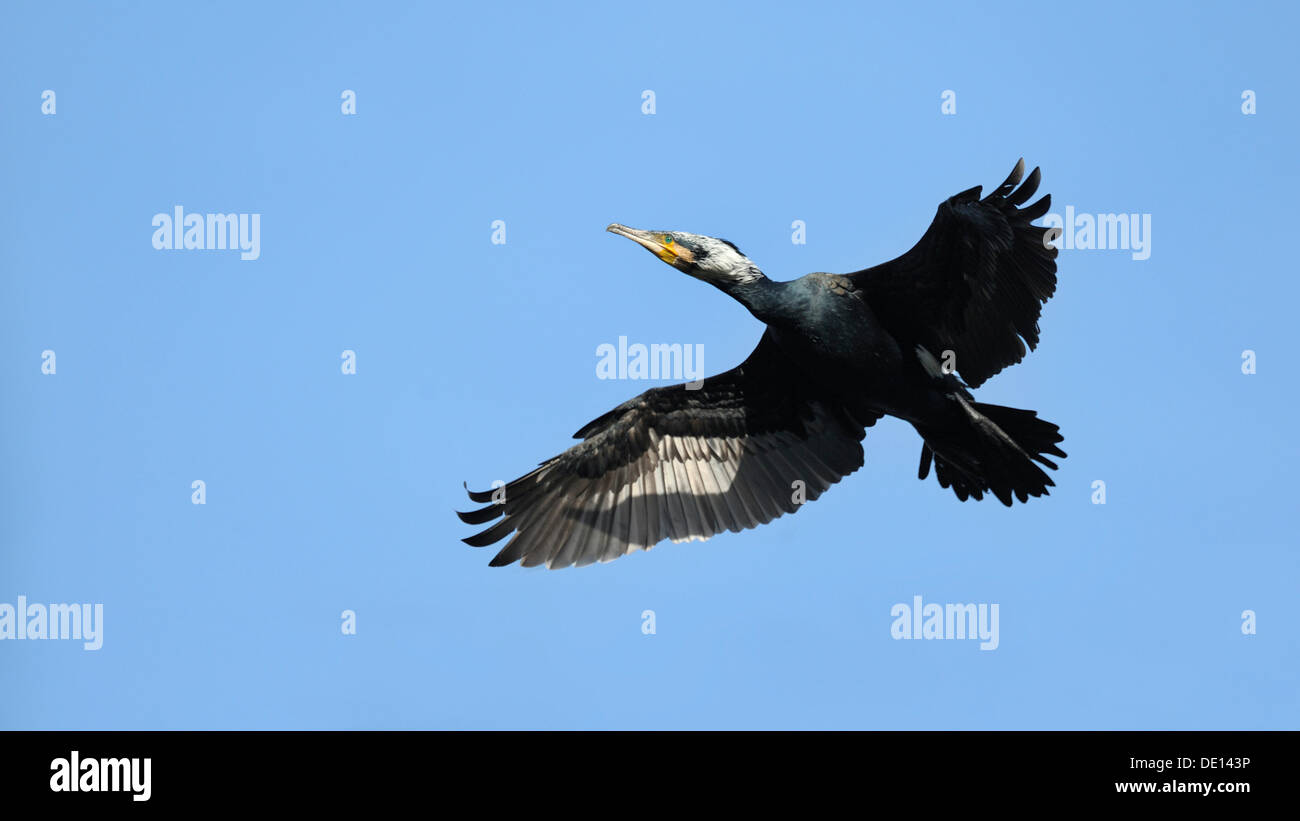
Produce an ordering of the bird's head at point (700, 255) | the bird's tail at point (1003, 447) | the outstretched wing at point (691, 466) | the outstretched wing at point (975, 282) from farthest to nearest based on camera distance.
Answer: the outstretched wing at point (691, 466), the bird's head at point (700, 255), the bird's tail at point (1003, 447), the outstretched wing at point (975, 282)

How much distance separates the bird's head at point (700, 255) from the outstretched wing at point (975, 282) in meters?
1.09

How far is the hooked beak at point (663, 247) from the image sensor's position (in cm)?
1438

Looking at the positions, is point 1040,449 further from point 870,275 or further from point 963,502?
point 870,275

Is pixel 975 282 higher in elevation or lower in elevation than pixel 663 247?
lower

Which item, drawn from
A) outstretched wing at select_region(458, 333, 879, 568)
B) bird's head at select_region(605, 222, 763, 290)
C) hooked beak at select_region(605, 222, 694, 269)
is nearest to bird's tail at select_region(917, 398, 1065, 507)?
outstretched wing at select_region(458, 333, 879, 568)

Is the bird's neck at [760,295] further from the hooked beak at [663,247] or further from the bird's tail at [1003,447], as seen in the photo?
the bird's tail at [1003,447]

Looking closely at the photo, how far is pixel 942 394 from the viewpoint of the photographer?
14133mm

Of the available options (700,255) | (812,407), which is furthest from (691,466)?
(700,255)

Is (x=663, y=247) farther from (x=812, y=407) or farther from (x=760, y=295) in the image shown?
(x=812, y=407)

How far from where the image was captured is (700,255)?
14391 mm

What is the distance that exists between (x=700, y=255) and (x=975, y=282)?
2495mm

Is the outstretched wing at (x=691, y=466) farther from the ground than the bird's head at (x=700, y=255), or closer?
closer

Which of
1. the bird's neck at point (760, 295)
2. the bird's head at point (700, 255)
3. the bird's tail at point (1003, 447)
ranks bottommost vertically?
the bird's tail at point (1003, 447)

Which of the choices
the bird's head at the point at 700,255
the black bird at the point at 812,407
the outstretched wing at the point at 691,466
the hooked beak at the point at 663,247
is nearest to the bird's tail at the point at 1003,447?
the black bird at the point at 812,407
